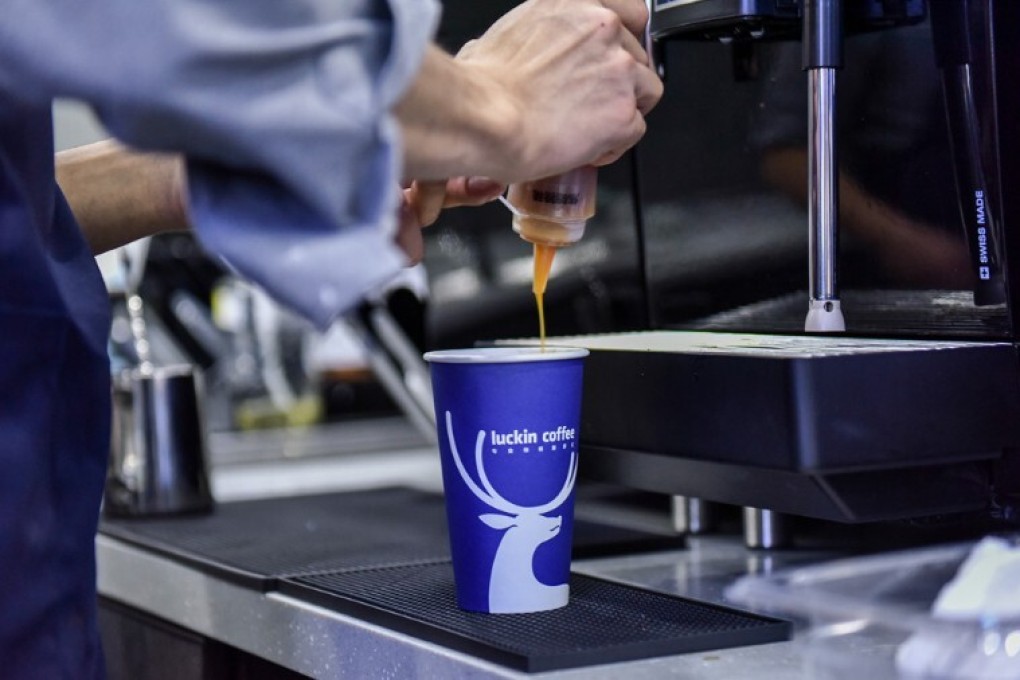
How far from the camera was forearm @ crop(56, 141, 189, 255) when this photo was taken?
3.21 feet

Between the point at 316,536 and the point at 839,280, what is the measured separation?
0.47 metres

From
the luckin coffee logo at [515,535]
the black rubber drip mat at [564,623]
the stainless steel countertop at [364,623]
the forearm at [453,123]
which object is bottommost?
the stainless steel countertop at [364,623]

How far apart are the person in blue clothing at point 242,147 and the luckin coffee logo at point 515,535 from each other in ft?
0.53

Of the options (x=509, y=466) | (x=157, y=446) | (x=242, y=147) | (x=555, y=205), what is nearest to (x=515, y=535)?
(x=509, y=466)

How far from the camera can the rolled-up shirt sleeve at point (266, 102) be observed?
23.1 inches

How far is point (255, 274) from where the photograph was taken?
24.3 inches

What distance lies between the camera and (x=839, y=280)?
0.94 metres

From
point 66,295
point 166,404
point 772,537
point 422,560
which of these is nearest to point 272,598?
point 422,560

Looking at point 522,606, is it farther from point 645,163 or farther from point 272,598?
point 645,163

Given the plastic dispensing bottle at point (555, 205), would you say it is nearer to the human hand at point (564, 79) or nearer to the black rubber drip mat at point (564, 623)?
the human hand at point (564, 79)

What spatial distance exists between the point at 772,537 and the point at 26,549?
0.51 metres

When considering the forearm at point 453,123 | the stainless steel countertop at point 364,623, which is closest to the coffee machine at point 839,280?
the stainless steel countertop at point 364,623

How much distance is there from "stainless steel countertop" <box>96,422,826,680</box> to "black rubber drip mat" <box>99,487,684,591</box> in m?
0.01

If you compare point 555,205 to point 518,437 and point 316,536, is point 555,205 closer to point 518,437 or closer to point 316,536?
point 518,437
